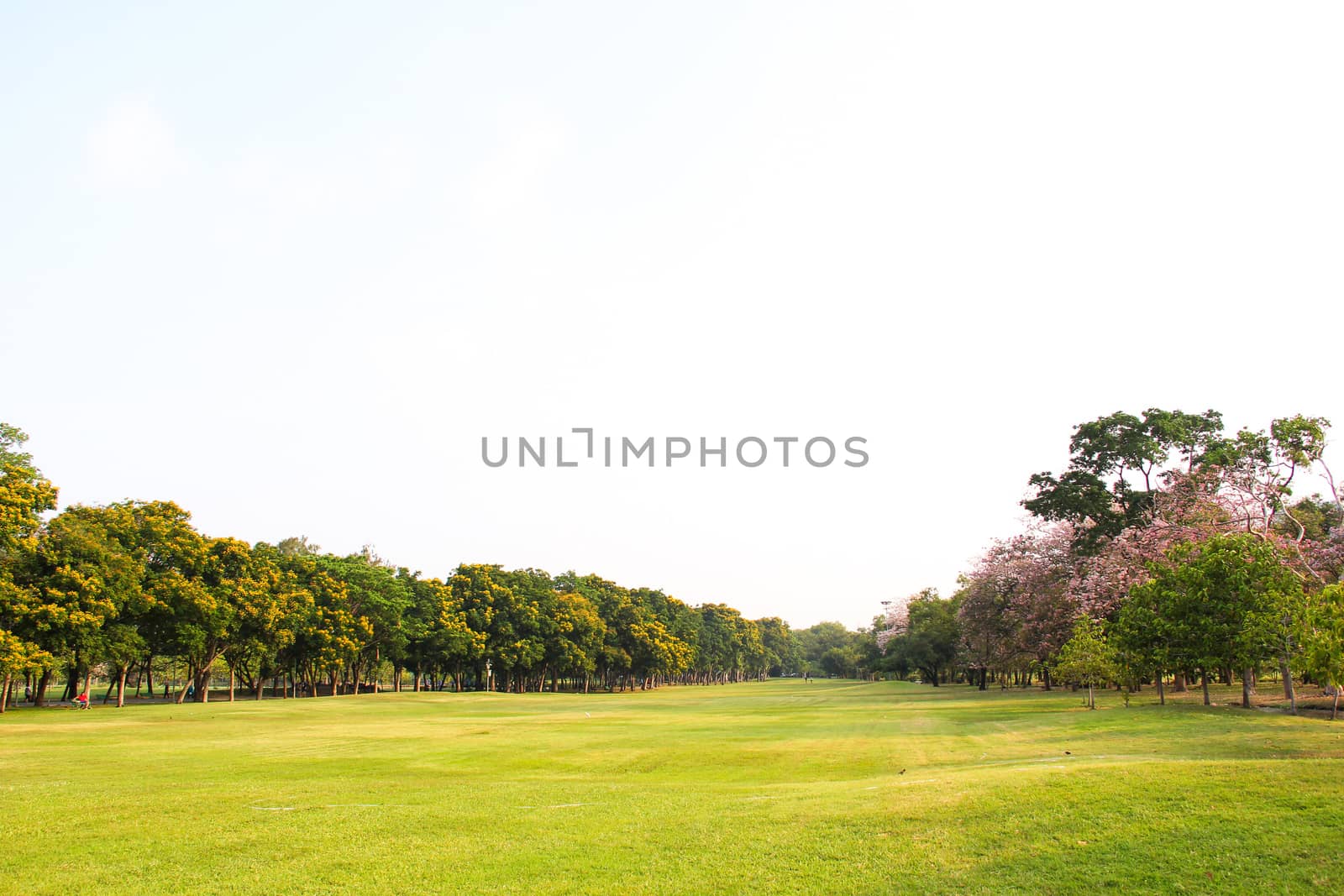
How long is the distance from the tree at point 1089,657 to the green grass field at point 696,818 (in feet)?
42.3

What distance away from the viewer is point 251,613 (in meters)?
70.9

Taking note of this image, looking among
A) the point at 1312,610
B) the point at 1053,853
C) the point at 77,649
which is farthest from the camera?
the point at 77,649

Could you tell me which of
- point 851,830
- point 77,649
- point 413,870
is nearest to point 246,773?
point 413,870

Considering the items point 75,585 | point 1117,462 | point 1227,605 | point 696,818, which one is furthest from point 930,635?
point 696,818

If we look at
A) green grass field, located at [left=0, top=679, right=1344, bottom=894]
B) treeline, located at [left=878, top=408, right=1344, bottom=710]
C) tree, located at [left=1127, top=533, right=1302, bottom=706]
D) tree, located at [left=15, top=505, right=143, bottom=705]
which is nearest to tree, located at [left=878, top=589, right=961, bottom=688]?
treeline, located at [left=878, top=408, right=1344, bottom=710]

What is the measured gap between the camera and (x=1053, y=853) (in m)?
13.1

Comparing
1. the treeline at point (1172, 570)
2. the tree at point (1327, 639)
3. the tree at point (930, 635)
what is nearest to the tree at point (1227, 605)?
the treeline at point (1172, 570)

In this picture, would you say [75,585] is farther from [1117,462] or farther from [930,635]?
[930,635]

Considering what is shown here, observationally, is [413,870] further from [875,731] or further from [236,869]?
[875,731]

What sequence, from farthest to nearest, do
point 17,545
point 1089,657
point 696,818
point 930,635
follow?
point 930,635 < point 17,545 < point 1089,657 < point 696,818

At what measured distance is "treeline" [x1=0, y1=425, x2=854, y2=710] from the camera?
54.2 meters

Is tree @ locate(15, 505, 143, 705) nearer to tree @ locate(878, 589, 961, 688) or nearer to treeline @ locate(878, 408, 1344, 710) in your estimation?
treeline @ locate(878, 408, 1344, 710)

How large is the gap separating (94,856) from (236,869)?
266 cm

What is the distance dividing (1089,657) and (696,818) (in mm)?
→ 36872
